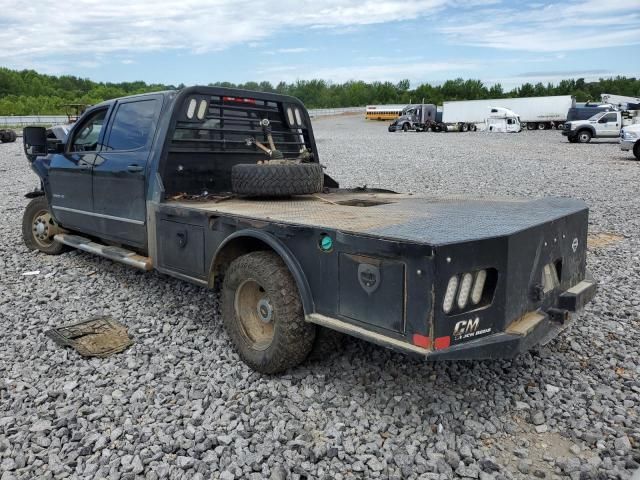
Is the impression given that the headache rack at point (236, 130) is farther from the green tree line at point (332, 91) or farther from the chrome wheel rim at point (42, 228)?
the green tree line at point (332, 91)

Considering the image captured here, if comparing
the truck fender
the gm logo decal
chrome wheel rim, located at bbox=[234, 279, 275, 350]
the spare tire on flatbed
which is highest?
the spare tire on flatbed

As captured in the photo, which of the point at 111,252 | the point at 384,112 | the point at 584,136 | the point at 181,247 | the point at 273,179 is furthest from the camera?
the point at 384,112

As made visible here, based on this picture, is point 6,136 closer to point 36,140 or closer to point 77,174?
point 36,140

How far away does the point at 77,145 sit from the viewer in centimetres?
645

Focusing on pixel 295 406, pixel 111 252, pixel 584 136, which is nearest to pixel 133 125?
pixel 111 252

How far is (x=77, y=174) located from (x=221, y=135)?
5.59 ft

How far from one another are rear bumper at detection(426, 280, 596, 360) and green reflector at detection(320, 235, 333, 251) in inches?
32.9

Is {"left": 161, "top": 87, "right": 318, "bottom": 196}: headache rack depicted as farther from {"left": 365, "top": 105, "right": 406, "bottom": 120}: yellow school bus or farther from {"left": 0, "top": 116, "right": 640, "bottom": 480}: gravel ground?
{"left": 365, "top": 105, "right": 406, "bottom": 120}: yellow school bus

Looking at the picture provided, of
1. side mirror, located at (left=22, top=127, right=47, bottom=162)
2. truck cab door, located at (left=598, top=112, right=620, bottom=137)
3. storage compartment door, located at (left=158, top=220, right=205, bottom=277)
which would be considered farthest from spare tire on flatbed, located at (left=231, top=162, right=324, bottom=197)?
truck cab door, located at (left=598, top=112, right=620, bottom=137)

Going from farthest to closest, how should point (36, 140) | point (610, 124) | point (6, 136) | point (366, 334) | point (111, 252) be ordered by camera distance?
point (6, 136)
point (610, 124)
point (36, 140)
point (111, 252)
point (366, 334)

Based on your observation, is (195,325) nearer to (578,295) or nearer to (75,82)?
(578,295)

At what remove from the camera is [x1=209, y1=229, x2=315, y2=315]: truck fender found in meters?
3.38

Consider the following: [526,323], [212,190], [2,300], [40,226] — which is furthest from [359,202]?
[40,226]

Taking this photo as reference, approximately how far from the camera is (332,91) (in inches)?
4496
